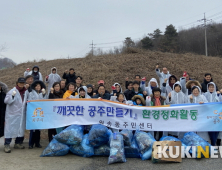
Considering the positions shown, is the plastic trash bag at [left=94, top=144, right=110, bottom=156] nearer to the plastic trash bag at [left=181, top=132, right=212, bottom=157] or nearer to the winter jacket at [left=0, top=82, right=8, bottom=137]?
the plastic trash bag at [left=181, top=132, right=212, bottom=157]

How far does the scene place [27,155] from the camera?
4.36 meters

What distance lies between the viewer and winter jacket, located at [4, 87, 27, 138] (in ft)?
15.2

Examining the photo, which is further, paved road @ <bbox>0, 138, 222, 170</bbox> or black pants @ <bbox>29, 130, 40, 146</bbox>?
black pants @ <bbox>29, 130, 40, 146</bbox>

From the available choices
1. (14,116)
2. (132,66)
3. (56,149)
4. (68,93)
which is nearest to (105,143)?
(56,149)

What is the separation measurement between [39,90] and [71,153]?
1.83 meters

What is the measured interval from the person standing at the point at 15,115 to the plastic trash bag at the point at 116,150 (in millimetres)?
2361

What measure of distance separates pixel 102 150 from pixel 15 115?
231cm

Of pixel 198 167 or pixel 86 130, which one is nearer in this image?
pixel 198 167

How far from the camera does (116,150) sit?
12.6 ft

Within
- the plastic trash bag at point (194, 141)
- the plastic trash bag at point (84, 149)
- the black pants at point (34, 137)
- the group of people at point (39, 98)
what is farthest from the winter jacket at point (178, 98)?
the black pants at point (34, 137)

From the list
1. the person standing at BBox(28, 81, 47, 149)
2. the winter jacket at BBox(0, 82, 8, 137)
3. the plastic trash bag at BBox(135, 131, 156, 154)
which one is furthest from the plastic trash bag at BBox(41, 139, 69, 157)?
the plastic trash bag at BBox(135, 131, 156, 154)

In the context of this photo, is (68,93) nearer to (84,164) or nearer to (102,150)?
(102,150)

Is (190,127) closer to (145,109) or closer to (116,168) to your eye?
(145,109)

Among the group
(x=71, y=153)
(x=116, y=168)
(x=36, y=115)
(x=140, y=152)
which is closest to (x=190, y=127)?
(x=140, y=152)
